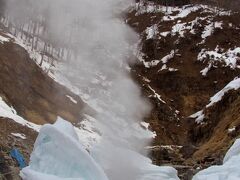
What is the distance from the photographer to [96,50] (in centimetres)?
8244

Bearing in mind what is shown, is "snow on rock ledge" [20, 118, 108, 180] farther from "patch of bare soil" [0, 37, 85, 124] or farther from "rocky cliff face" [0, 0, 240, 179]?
"patch of bare soil" [0, 37, 85, 124]

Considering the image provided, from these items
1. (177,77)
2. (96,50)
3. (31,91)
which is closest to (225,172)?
(31,91)

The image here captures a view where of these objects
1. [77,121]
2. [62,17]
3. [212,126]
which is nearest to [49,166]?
[212,126]

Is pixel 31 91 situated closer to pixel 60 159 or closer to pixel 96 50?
pixel 96 50

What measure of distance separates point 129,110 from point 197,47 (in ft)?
74.6

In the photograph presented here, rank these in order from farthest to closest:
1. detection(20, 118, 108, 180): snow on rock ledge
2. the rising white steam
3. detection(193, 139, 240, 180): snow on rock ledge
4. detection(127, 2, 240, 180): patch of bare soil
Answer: detection(127, 2, 240, 180): patch of bare soil
the rising white steam
detection(20, 118, 108, 180): snow on rock ledge
detection(193, 139, 240, 180): snow on rock ledge

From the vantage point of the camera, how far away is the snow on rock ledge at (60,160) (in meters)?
9.11

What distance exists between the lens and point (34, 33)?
79.0 meters

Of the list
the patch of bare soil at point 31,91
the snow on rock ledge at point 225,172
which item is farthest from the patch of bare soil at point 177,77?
the snow on rock ledge at point 225,172

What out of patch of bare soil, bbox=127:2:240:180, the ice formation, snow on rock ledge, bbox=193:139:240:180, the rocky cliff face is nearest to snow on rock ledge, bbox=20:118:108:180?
the ice formation

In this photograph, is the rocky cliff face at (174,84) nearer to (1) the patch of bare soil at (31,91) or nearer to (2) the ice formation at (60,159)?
(1) the patch of bare soil at (31,91)

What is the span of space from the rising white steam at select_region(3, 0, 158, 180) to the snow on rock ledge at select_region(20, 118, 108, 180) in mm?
34833

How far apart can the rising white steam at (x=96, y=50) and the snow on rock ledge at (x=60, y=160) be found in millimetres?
34833

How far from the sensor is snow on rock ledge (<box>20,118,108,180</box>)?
9111 millimetres
